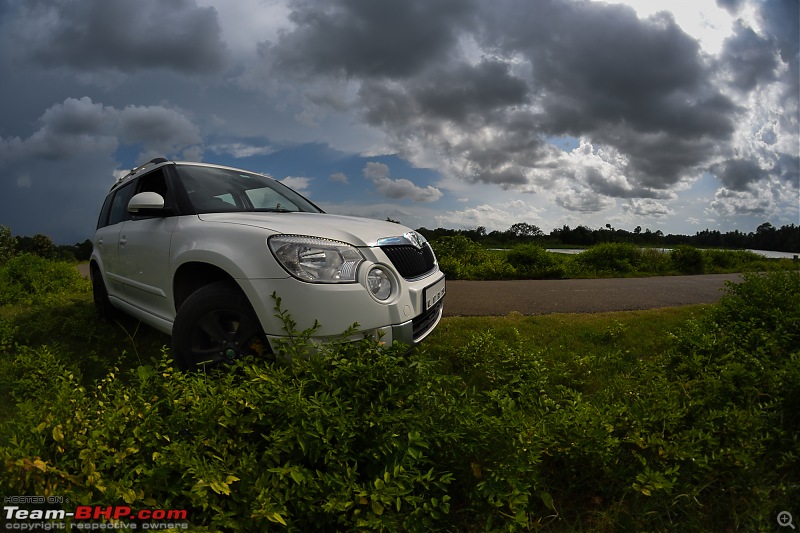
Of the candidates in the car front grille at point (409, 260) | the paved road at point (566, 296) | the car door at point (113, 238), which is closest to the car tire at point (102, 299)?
the car door at point (113, 238)

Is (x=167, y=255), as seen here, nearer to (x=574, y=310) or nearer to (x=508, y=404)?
(x=508, y=404)

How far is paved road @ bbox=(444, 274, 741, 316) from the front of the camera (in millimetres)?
6980

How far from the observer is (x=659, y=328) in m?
5.45

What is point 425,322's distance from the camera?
347 centimetres

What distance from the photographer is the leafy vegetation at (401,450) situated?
6.63ft

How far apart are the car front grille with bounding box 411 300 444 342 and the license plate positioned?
6cm

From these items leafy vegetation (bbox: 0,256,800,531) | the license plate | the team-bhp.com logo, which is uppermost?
the license plate

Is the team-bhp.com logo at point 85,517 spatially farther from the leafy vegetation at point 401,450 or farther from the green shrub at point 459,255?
the green shrub at point 459,255

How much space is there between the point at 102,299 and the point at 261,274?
14.6 feet

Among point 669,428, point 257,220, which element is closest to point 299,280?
point 257,220

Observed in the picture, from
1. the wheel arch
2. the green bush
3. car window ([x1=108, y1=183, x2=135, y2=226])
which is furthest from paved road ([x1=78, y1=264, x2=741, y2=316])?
the green bush

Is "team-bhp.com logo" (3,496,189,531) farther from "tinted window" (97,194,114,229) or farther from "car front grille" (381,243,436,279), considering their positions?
"tinted window" (97,194,114,229)

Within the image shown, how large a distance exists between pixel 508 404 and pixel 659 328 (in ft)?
12.7

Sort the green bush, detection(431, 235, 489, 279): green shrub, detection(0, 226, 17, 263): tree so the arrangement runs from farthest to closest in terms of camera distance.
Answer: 1. detection(0, 226, 17, 263): tree
2. detection(431, 235, 489, 279): green shrub
3. the green bush
